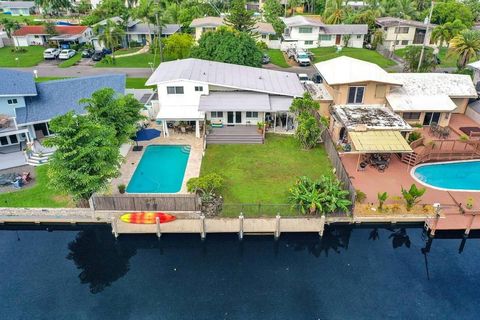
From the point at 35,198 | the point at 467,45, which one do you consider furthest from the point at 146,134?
the point at 467,45

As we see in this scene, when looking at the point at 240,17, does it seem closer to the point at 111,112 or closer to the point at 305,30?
the point at 305,30

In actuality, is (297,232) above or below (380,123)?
below

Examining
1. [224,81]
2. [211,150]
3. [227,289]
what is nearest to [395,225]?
[227,289]

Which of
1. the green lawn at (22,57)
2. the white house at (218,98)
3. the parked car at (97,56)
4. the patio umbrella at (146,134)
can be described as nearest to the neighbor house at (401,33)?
the white house at (218,98)

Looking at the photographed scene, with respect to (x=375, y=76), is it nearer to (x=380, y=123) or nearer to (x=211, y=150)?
(x=380, y=123)

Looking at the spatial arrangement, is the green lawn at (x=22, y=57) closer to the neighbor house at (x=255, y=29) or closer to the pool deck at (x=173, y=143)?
the neighbor house at (x=255, y=29)

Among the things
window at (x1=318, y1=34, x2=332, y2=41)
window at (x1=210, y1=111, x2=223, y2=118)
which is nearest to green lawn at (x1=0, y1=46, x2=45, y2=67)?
window at (x1=210, y1=111, x2=223, y2=118)
